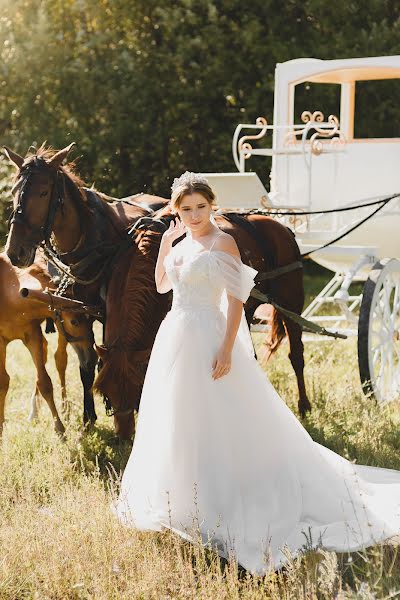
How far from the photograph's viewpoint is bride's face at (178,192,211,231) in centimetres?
431

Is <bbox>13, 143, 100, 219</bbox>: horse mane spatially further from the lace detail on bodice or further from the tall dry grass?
the tall dry grass

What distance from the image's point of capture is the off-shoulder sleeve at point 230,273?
423 cm

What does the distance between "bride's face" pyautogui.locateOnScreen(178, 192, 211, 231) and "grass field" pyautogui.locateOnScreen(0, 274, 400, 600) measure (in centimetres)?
143

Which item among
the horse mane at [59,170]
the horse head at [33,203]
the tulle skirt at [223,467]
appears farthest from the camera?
the horse mane at [59,170]

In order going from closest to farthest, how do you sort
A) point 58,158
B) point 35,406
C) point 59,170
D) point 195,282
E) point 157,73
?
point 195,282
point 58,158
point 59,170
point 35,406
point 157,73

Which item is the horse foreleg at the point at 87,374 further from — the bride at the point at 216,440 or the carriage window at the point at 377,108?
the carriage window at the point at 377,108

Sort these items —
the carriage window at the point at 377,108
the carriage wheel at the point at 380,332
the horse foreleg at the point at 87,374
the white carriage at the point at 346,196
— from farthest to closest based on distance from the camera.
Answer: the carriage window at the point at 377,108 < the white carriage at the point at 346,196 < the carriage wheel at the point at 380,332 < the horse foreleg at the point at 87,374

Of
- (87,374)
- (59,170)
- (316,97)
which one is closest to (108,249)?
(59,170)

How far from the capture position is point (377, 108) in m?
17.2

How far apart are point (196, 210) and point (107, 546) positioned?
1673 millimetres

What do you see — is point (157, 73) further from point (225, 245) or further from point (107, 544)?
point (107, 544)

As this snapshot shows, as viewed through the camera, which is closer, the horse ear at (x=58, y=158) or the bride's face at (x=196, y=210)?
the bride's face at (x=196, y=210)

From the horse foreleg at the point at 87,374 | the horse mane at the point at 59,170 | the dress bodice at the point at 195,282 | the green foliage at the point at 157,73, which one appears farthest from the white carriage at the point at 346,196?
the green foliage at the point at 157,73

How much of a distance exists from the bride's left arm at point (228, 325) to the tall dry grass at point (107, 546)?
0.84m
